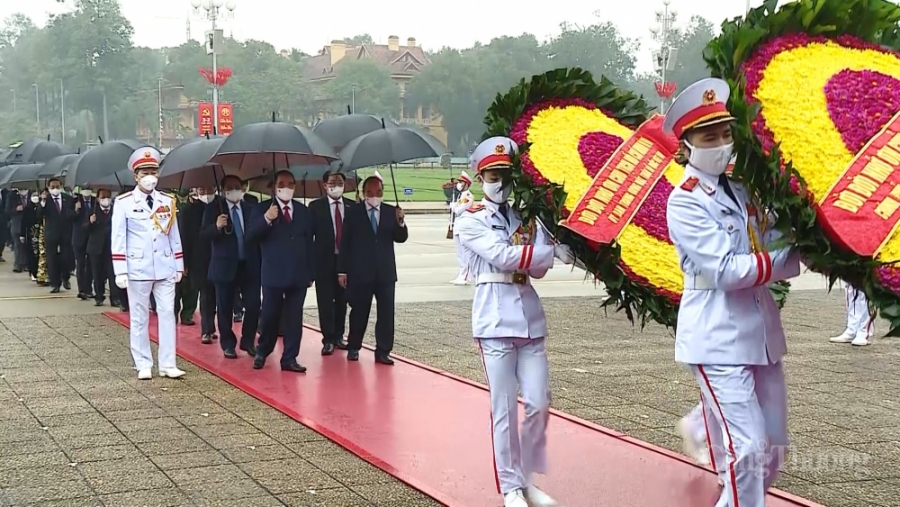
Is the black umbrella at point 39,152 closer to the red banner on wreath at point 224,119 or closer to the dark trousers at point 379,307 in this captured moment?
the dark trousers at point 379,307

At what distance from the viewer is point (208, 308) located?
38.1 ft

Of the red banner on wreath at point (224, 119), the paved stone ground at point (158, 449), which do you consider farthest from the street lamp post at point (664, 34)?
the paved stone ground at point (158, 449)

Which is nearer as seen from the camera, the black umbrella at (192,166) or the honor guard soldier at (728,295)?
the honor guard soldier at (728,295)

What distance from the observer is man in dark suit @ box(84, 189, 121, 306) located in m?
14.6

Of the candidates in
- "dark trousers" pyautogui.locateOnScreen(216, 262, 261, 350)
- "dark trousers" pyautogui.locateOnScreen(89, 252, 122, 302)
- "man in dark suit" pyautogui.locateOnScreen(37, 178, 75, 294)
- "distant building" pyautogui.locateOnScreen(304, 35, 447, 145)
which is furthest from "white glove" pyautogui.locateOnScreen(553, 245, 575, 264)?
"distant building" pyautogui.locateOnScreen(304, 35, 447, 145)

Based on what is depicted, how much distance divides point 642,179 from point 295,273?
4783 mm

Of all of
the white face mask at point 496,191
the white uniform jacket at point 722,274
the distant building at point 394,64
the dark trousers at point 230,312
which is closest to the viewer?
the white uniform jacket at point 722,274

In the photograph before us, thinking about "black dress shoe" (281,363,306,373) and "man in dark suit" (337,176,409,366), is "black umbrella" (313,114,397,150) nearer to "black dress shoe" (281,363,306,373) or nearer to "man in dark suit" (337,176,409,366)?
"man in dark suit" (337,176,409,366)

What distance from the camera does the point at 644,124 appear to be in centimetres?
552

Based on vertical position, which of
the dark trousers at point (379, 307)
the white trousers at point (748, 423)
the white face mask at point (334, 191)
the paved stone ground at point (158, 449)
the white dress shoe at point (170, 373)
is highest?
the white face mask at point (334, 191)

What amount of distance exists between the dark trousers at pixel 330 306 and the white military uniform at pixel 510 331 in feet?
16.3

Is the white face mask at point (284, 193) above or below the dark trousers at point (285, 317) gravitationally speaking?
above

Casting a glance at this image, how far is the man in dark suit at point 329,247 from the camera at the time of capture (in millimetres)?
10227

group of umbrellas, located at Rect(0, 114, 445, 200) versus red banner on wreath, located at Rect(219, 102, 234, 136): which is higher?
red banner on wreath, located at Rect(219, 102, 234, 136)
